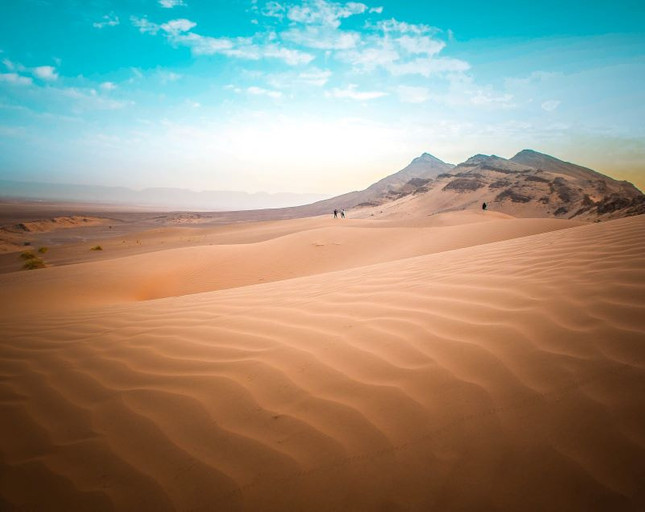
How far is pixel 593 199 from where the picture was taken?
97.7 feet

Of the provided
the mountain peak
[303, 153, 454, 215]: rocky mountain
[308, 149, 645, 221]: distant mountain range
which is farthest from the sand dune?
the mountain peak

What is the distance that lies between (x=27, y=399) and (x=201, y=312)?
1.79 m

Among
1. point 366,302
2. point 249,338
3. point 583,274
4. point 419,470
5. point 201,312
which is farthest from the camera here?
point 201,312

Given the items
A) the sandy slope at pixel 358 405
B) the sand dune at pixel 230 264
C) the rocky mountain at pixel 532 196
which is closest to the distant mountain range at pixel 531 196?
the rocky mountain at pixel 532 196

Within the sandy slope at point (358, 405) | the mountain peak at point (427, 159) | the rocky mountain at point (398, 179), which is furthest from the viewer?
the mountain peak at point (427, 159)

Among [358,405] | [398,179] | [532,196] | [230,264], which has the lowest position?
[230,264]

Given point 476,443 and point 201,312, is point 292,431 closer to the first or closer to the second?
point 476,443

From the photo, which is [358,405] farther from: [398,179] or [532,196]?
[398,179]

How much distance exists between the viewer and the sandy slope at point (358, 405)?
131 cm

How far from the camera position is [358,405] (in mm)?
1743

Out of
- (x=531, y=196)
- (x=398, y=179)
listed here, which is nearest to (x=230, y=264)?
(x=531, y=196)

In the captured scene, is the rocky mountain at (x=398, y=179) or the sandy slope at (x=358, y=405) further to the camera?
the rocky mountain at (x=398, y=179)

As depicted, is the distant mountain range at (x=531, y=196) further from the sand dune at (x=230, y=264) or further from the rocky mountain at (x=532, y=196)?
the sand dune at (x=230, y=264)

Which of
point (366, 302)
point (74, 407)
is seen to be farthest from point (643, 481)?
point (74, 407)
